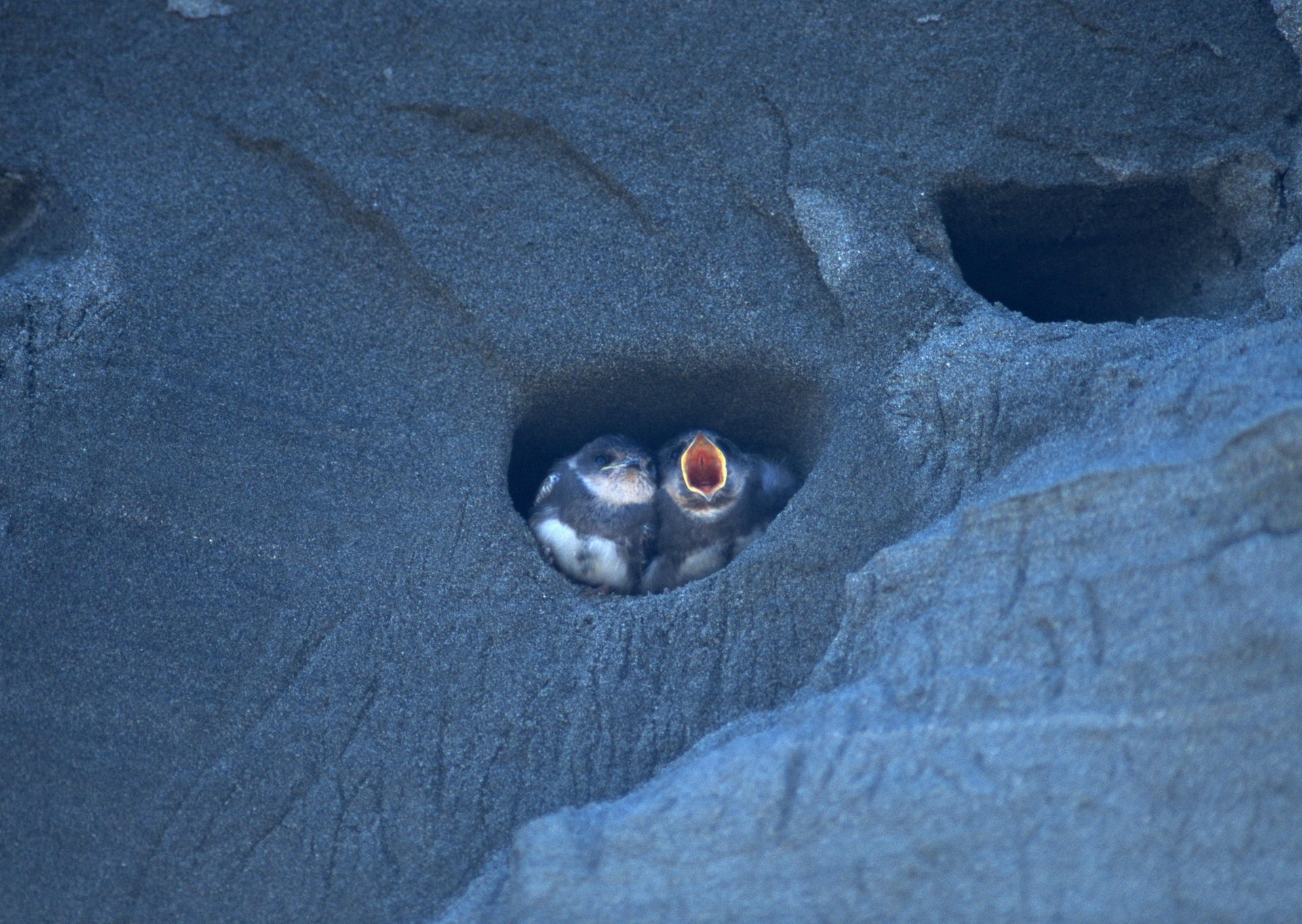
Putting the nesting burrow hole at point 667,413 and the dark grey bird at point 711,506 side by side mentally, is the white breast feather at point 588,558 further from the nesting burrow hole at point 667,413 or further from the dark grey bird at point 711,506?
the nesting burrow hole at point 667,413

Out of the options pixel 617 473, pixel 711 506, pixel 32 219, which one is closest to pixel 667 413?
pixel 617 473

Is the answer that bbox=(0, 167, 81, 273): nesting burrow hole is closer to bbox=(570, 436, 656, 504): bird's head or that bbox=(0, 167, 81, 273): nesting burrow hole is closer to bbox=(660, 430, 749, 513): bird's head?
bbox=(570, 436, 656, 504): bird's head

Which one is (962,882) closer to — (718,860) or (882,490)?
(718,860)

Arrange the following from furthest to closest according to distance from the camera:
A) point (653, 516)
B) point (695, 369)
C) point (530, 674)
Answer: point (653, 516) → point (695, 369) → point (530, 674)

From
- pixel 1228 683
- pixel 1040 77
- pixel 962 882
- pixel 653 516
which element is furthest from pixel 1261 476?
pixel 653 516

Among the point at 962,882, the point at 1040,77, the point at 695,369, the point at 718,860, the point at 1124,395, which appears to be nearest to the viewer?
the point at 962,882

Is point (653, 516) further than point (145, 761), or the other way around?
point (653, 516)

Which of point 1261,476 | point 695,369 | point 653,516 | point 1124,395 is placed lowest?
point 653,516
